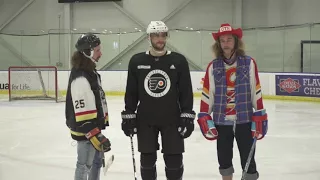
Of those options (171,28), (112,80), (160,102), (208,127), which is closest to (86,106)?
(160,102)

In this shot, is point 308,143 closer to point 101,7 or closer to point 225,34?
point 225,34

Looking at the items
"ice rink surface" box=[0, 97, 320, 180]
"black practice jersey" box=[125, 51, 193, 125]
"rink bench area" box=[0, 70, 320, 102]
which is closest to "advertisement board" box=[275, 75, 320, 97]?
"rink bench area" box=[0, 70, 320, 102]

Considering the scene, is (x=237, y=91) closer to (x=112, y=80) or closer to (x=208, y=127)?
(x=208, y=127)

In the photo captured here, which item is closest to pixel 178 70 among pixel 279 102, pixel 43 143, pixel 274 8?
pixel 43 143

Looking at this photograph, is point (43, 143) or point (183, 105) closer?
point (183, 105)

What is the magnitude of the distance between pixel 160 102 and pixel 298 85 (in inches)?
333

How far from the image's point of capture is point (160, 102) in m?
2.72

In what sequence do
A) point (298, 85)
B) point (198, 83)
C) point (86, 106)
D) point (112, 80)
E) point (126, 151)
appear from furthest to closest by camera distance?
point (112, 80) → point (198, 83) → point (298, 85) → point (126, 151) → point (86, 106)

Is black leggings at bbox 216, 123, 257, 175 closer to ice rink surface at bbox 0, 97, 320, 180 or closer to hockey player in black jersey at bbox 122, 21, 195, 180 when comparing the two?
hockey player in black jersey at bbox 122, 21, 195, 180

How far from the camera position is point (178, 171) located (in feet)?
9.08

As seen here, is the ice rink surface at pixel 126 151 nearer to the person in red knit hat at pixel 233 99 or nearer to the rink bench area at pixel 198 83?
the person in red knit hat at pixel 233 99

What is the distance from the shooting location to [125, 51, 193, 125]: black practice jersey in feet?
8.89

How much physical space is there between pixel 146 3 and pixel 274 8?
14.3 ft

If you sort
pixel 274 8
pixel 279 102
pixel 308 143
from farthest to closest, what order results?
pixel 274 8 → pixel 279 102 → pixel 308 143
